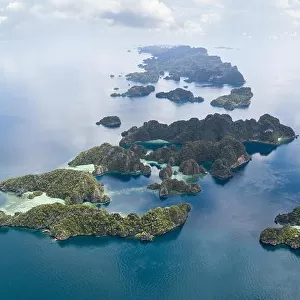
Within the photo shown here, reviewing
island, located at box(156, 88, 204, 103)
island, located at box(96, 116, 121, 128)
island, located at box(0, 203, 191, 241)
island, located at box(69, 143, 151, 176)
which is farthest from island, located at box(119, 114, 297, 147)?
island, located at box(156, 88, 204, 103)

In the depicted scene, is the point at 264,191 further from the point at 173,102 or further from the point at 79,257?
the point at 173,102

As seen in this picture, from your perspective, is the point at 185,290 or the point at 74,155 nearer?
the point at 185,290

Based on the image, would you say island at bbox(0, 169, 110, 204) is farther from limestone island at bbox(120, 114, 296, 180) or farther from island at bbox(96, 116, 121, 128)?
island at bbox(96, 116, 121, 128)

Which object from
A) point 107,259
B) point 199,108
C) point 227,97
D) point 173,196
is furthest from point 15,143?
point 227,97

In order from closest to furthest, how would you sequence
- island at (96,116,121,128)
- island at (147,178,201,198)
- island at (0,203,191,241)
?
island at (0,203,191,241), island at (147,178,201,198), island at (96,116,121,128)

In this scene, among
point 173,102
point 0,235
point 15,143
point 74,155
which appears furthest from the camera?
point 173,102

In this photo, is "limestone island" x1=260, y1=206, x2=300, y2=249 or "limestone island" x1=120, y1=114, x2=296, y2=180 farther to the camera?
"limestone island" x1=120, y1=114, x2=296, y2=180

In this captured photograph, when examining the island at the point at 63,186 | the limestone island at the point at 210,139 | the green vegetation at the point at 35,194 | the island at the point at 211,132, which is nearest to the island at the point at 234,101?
the limestone island at the point at 210,139
